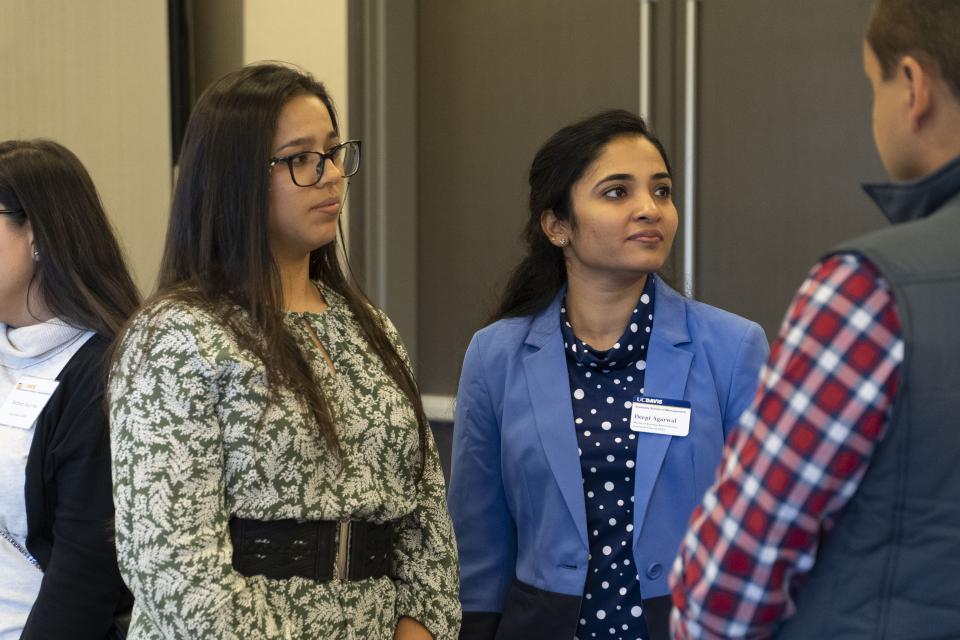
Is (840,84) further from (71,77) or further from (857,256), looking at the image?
(71,77)

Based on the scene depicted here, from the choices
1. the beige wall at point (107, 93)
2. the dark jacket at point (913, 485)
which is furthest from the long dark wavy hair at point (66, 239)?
the beige wall at point (107, 93)

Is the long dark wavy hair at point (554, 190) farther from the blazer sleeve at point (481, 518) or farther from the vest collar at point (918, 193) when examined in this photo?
the vest collar at point (918, 193)

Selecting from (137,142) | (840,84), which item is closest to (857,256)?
(840,84)

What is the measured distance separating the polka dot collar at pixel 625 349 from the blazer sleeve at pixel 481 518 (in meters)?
0.20

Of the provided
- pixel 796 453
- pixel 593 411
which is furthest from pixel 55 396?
pixel 796 453

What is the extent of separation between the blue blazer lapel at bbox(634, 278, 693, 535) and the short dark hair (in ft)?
3.33

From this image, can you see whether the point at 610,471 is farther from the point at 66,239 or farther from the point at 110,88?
the point at 110,88

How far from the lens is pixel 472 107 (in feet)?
12.6

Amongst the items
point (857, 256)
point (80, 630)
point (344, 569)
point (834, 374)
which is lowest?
point (80, 630)

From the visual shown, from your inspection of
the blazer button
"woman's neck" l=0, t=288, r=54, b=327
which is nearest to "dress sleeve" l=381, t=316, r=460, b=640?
the blazer button

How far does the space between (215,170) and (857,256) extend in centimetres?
106

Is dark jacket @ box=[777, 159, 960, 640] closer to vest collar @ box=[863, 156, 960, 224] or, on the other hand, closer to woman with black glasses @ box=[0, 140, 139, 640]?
vest collar @ box=[863, 156, 960, 224]

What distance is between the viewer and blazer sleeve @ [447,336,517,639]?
2.24 metres

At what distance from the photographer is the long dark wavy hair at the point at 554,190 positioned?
7.75 ft
